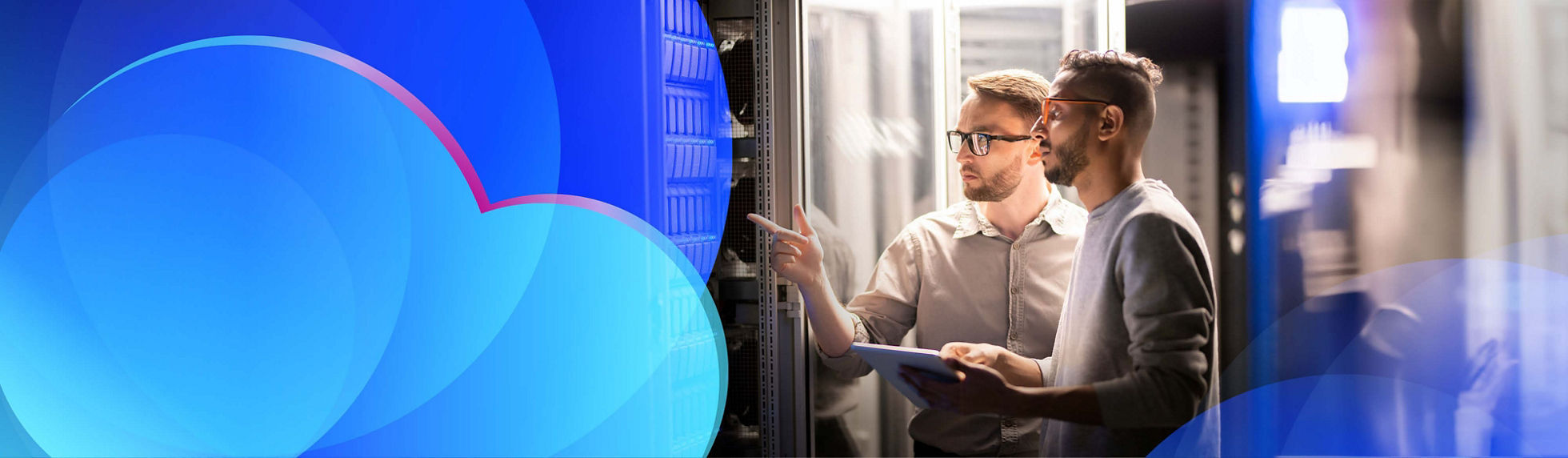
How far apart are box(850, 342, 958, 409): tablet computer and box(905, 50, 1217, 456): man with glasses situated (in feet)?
0.12

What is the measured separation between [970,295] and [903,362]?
1.23 feet

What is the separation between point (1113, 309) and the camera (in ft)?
6.75

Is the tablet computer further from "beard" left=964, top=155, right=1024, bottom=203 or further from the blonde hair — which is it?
the blonde hair

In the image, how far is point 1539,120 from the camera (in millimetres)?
2381

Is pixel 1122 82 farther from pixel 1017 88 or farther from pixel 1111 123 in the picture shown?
pixel 1017 88

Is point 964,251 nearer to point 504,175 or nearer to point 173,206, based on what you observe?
point 504,175

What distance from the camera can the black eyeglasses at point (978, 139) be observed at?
2.38 m

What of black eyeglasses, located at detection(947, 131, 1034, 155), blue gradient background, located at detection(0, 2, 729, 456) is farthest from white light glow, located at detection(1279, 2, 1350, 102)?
blue gradient background, located at detection(0, 2, 729, 456)

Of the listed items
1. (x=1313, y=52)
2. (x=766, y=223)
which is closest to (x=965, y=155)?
(x=766, y=223)

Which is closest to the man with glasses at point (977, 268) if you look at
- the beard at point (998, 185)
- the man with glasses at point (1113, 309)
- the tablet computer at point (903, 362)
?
the beard at point (998, 185)

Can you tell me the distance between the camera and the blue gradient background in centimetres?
305

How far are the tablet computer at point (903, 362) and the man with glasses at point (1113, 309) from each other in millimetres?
35

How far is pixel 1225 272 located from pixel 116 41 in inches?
148

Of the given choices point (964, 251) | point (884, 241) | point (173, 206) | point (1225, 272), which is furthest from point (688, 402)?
point (173, 206)
